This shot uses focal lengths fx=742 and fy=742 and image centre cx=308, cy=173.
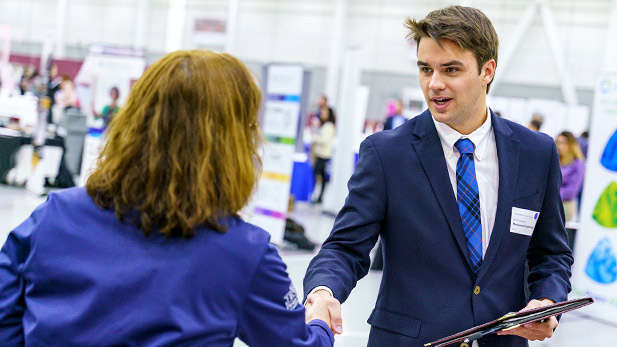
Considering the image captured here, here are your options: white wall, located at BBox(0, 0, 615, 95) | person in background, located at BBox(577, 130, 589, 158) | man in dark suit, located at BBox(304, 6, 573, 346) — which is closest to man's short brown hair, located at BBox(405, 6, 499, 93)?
man in dark suit, located at BBox(304, 6, 573, 346)

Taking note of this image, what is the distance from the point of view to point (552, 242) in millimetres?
2047

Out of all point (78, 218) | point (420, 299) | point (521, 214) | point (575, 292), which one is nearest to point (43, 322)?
point (78, 218)

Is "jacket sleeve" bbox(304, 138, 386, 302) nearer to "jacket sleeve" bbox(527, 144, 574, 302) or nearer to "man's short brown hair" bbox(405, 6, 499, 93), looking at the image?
"man's short brown hair" bbox(405, 6, 499, 93)

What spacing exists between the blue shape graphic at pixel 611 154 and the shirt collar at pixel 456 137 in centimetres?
578

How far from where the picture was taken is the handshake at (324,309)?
5.61ft

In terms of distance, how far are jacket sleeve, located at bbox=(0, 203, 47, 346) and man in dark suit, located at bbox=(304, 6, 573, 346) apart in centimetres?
74

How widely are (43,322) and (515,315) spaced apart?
1040 mm

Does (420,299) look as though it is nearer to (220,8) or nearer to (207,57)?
(207,57)

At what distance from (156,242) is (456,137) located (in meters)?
0.99

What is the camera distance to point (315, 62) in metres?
23.1

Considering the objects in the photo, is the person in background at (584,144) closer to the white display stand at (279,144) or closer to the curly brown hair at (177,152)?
the white display stand at (279,144)

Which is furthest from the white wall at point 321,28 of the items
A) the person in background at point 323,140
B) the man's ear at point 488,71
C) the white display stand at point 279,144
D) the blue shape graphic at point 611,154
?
the man's ear at point 488,71

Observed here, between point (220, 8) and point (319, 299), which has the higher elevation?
point (220, 8)

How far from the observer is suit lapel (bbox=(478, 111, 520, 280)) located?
6.25 feet
